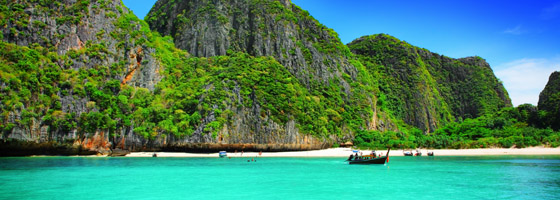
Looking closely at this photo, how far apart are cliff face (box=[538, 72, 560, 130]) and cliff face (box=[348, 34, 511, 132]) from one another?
94.0ft

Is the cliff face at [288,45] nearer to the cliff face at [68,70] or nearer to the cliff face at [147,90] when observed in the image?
the cliff face at [147,90]

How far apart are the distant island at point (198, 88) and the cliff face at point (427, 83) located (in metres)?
2.99

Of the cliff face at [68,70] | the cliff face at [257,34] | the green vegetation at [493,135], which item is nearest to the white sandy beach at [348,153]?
the green vegetation at [493,135]

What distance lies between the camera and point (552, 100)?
71.2 meters

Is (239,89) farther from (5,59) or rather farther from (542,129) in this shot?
(542,129)

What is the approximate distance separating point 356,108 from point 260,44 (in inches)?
947

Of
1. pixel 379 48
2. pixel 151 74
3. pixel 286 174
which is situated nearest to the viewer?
pixel 286 174

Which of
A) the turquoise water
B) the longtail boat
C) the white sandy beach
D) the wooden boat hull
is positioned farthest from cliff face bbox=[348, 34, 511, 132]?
the turquoise water

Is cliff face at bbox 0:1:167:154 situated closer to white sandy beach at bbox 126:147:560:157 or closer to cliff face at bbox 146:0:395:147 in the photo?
white sandy beach at bbox 126:147:560:157

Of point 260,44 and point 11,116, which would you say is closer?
point 11,116

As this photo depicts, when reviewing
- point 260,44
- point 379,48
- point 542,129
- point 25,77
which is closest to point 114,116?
point 25,77

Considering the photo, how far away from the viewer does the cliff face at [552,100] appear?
67875 millimetres

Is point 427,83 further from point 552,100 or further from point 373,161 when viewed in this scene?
point 373,161

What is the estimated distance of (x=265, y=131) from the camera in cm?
5775
